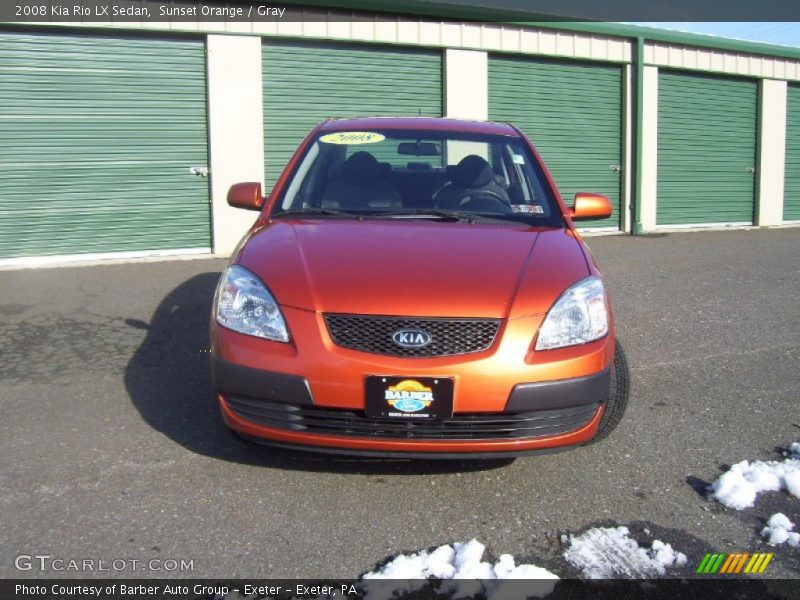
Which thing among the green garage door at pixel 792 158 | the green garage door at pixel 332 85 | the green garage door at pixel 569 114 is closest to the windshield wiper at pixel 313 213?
the green garage door at pixel 332 85

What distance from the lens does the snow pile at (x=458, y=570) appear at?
2.70m

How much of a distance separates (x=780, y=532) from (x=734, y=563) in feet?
1.01

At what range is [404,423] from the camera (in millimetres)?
3141

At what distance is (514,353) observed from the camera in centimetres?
316

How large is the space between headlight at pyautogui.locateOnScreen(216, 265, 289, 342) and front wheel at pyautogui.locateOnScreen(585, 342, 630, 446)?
1.56m

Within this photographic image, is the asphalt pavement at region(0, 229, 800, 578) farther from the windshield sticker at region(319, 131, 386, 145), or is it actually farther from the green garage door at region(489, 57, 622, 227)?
the green garage door at region(489, 57, 622, 227)

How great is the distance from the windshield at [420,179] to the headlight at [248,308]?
815mm

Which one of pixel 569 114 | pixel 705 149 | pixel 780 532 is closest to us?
pixel 780 532

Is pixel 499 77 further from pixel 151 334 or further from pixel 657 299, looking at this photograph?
pixel 151 334

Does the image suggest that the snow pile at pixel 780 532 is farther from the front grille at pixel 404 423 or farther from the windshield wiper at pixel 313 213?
the windshield wiper at pixel 313 213

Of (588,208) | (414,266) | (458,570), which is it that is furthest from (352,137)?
(458,570)

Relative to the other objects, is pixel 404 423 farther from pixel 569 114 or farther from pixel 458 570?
pixel 569 114

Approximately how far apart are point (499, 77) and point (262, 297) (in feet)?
31.8

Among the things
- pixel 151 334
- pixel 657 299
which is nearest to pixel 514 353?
pixel 151 334
